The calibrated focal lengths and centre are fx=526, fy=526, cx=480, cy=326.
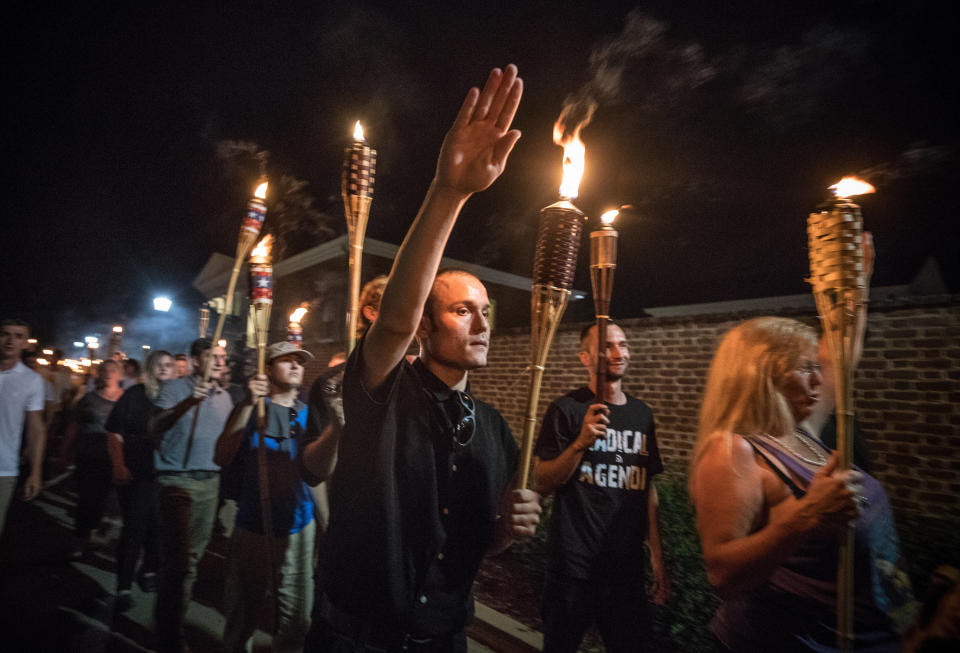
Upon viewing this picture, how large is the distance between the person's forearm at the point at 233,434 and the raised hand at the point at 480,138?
117 inches

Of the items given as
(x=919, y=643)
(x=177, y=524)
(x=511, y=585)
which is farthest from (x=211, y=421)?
(x=919, y=643)

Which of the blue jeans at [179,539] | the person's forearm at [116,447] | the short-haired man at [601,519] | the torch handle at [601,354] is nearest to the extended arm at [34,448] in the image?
the person's forearm at [116,447]

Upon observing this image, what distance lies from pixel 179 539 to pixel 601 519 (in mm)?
3200

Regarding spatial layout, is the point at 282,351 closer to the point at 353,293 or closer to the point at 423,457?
the point at 353,293

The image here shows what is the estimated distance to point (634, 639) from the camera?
123 inches

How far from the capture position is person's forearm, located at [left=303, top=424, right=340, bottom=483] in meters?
2.79

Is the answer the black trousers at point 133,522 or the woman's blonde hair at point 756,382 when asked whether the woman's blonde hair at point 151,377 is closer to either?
the black trousers at point 133,522

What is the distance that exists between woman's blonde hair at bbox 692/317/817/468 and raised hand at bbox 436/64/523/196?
1521 millimetres

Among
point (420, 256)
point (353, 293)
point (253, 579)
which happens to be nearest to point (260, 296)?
point (353, 293)

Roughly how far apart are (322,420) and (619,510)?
6.40 feet

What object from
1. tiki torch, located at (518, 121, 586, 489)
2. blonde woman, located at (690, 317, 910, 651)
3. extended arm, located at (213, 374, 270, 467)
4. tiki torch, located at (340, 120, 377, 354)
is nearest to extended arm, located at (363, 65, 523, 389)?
tiki torch, located at (518, 121, 586, 489)

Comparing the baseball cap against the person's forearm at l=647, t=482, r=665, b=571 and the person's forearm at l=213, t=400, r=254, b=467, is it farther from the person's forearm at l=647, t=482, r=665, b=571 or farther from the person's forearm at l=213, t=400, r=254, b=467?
the person's forearm at l=647, t=482, r=665, b=571

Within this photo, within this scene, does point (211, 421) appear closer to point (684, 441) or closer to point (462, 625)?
point (462, 625)

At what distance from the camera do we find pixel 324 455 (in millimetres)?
2830
